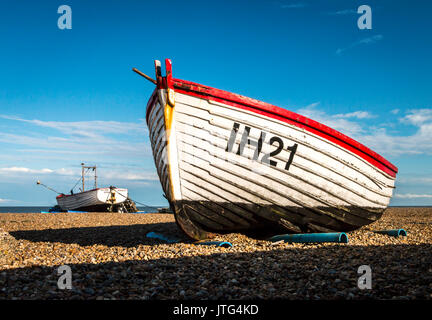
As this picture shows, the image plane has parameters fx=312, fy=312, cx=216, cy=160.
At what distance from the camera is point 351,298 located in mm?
3320

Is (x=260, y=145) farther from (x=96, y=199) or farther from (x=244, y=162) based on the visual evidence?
(x=96, y=199)

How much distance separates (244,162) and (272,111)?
3.98ft

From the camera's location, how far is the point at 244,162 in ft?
21.6

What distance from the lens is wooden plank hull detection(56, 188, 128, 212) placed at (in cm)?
3051

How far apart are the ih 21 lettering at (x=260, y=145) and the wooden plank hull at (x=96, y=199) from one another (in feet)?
82.0

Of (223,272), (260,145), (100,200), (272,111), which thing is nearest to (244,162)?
(260,145)

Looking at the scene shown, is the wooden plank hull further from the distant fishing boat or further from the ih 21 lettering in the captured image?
the ih 21 lettering

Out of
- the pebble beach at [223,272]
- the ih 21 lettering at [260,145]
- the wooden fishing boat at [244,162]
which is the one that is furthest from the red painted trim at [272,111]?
the pebble beach at [223,272]

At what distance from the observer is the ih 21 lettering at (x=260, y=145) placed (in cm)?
639

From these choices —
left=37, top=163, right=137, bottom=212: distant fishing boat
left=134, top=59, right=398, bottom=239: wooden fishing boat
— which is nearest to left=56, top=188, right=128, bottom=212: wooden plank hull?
left=37, top=163, right=137, bottom=212: distant fishing boat
